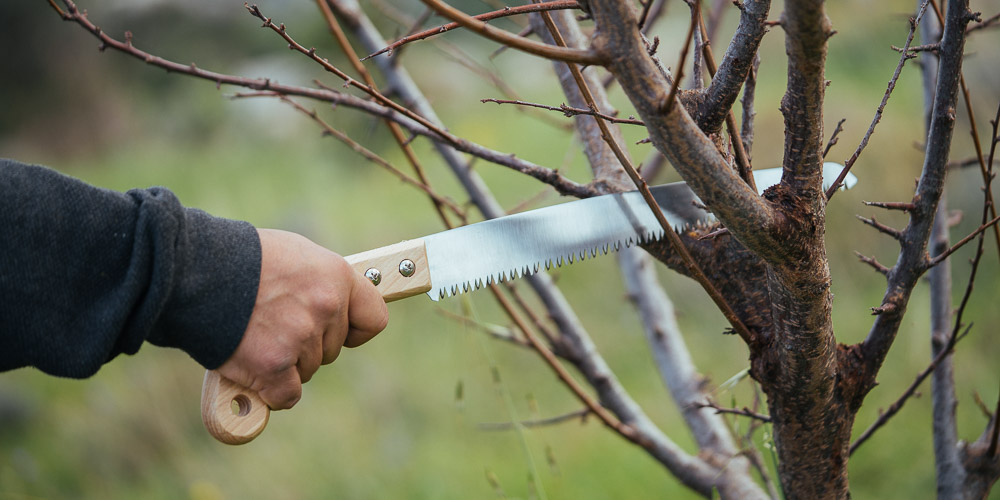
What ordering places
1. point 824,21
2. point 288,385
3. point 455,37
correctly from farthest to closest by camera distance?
point 455,37, point 288,385, point 824,21

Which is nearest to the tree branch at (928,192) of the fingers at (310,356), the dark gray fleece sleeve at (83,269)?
the fingers at (310,356)

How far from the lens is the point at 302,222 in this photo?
4066mm

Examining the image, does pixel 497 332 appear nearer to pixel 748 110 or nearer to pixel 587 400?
pixel 587 400

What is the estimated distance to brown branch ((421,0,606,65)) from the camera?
0.50 m

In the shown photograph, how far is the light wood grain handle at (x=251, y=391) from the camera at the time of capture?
2.82 ft

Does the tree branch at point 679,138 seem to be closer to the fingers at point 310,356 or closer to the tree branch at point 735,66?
the tree branch at point 735,66

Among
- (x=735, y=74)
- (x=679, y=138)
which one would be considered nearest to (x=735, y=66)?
(x=735, y=74)

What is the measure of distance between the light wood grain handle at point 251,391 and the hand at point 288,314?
17 mm

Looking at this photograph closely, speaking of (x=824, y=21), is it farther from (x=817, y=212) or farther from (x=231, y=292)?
(x=231, y=292)

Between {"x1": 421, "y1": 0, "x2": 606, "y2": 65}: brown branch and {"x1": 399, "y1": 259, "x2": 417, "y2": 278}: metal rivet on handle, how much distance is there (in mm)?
467

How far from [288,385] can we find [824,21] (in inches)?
27.3

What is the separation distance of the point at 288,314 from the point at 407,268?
0.18m

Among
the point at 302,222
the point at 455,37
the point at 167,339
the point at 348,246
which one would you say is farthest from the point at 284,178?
the point at 167,339

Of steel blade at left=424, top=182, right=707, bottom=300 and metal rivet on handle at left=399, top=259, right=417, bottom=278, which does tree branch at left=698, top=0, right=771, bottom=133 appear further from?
metal rivet on handle at left=399, top=259, right=417, bottom=278
